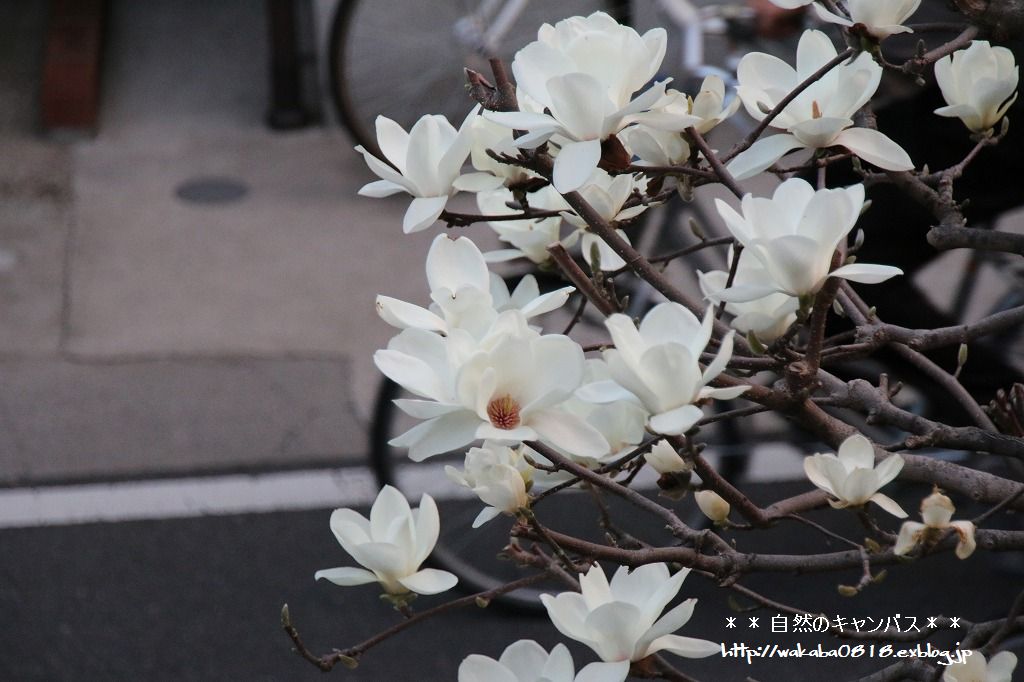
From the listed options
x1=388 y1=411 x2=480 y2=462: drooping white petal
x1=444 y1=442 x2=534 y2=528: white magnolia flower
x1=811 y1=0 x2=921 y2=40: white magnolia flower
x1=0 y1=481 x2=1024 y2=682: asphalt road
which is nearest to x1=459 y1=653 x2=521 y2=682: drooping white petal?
x1=444 y1=442 x2=534 y2=528: white magnolia flower

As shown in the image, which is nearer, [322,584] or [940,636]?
[940,636]

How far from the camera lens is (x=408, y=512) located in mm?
1054

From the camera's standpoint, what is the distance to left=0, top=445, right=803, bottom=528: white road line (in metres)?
3.47

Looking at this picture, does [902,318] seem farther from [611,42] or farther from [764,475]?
[611,42]

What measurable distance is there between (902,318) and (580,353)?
85.6 inches

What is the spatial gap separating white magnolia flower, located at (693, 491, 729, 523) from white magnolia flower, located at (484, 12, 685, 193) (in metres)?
0.33

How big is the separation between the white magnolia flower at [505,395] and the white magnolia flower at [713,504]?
256 mm

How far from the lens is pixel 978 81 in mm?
1180

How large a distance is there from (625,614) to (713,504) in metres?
0.21

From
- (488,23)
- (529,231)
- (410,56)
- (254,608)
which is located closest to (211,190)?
(410,56)

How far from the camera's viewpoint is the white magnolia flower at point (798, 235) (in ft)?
2.94

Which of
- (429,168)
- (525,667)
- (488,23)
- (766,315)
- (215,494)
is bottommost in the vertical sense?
(215,494)

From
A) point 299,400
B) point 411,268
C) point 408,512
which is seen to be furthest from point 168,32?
point 408,512

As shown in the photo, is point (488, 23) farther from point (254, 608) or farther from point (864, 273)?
point (864, 273)
